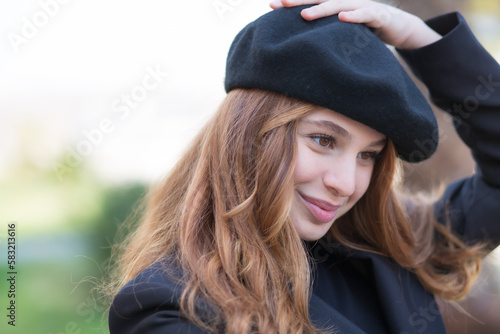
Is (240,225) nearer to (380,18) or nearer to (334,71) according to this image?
(334,71)

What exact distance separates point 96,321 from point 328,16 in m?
3.93

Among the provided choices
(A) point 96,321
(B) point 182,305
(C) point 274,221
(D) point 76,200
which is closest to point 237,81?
(C) point 274,221

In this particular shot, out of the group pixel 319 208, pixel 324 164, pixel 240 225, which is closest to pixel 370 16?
pixel 324 164

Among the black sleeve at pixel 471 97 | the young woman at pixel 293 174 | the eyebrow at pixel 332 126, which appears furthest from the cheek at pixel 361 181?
the black sleeve at pixel 471 97

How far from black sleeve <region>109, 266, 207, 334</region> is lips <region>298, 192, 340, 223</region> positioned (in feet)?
1.73

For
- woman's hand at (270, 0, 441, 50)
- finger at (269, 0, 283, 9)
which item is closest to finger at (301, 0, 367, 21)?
woman's hand at (270, 0, 441, 50)

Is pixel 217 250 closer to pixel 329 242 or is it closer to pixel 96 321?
pixel 329 242

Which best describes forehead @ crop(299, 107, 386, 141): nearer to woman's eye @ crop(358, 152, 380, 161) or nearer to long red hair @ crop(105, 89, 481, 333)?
long red hair @ crop(105, 89, 481, 333)

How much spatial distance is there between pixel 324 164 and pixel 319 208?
0.54ft

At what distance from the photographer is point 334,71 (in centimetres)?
158

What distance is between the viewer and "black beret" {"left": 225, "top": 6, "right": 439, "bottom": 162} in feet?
5.21

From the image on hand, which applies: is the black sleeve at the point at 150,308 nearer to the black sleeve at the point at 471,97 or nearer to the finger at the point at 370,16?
the finger at the point at 370,16

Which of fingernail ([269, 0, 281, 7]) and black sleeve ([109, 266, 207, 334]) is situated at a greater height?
fingernail ([269, 0, 281, 7])

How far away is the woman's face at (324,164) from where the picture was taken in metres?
1.67
